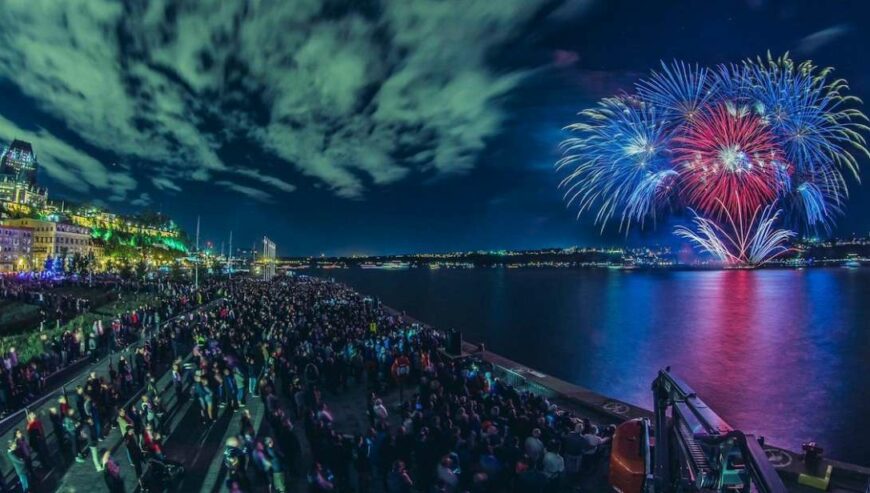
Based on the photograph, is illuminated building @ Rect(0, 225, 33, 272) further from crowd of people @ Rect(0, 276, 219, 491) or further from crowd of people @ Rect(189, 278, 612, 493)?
crowd of people @ Rect(189, 278, 612, 493)

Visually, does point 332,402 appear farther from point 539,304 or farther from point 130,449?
point 539,304

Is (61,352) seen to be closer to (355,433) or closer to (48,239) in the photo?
(355,433)

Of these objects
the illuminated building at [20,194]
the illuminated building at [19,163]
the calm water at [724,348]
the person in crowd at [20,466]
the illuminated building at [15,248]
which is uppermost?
the illuminated building at [19,163]

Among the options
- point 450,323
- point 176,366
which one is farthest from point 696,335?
point 176,366

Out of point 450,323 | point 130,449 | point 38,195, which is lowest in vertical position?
point 450,323

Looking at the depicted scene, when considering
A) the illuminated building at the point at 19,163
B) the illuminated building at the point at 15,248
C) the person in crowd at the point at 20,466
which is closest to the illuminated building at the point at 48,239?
the illuminated building at the point at 15,248

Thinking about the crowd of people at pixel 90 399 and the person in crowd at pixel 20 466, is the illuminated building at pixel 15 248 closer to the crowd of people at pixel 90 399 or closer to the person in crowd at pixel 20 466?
the crowd of people at pixel 90 399

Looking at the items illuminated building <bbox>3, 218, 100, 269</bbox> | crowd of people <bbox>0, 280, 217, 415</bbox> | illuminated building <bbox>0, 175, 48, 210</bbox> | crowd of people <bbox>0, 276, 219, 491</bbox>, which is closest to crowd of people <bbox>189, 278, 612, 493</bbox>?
crowd of people <bbox>0, 276, 219, 491</bbox>
